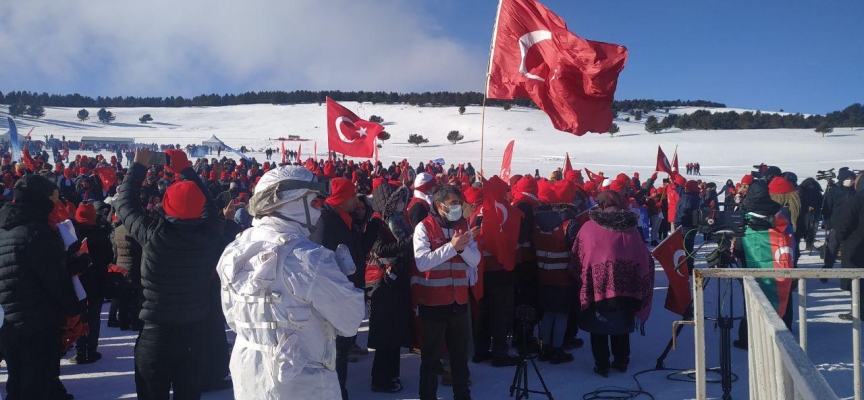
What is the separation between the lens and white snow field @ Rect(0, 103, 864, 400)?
4.88 metres

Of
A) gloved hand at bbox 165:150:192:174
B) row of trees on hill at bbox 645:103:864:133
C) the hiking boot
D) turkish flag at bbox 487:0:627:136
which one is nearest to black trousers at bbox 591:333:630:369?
the hiking boot

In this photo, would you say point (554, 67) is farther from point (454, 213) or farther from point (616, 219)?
point (454, 213)

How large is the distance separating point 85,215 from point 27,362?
2.17 m

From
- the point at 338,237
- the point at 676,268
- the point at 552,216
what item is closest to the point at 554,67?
the point at 552,216

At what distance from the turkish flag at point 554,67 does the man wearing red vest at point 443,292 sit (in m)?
2.38

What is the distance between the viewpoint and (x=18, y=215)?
136 inches

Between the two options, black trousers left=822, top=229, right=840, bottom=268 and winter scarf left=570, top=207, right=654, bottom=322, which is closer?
winter scarf left=570, top=207, right=654, bottom=322

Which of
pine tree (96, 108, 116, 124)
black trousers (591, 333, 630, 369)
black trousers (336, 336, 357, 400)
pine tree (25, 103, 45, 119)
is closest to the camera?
black trousers (336, 336, 357, 400)

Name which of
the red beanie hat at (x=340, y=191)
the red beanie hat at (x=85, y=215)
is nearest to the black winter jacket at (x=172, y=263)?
the red beanie hat at (x=340, y=191)

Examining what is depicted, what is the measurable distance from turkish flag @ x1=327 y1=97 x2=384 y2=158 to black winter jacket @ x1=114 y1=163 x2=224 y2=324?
5.46 m

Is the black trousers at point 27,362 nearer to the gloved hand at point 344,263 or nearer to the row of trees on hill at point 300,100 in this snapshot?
the gloved hand at point 344,263

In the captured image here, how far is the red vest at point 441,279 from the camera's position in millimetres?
4012

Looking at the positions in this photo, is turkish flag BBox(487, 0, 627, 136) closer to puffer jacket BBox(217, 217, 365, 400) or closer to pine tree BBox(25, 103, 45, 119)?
puffer jacket BBox(217, 217, 365, 400)

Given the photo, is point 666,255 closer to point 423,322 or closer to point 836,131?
point 423,322
